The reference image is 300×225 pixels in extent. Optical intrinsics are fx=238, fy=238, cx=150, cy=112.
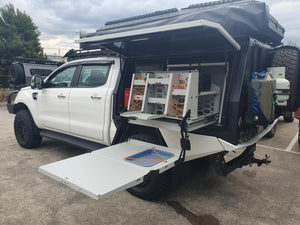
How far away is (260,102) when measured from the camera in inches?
105

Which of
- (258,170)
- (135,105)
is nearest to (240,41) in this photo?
(135,105)

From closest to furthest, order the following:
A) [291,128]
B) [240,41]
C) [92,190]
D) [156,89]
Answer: [92,190], [240,41], [156,89], [291,128]

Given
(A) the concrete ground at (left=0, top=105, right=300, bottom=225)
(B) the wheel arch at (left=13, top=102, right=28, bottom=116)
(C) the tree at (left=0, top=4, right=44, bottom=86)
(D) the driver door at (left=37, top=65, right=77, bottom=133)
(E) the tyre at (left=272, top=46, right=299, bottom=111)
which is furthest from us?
(C) the tree at (left=0, top=4, right=44, bottom=86)

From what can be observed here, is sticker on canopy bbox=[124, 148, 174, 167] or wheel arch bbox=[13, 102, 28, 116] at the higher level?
wheel arch bbox=[13, 102, 28, 116]

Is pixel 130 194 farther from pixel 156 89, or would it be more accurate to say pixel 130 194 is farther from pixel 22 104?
pixel 22 104

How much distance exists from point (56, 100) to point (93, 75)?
0.96 metres

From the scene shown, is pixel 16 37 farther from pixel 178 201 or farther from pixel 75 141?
pixel 178 201

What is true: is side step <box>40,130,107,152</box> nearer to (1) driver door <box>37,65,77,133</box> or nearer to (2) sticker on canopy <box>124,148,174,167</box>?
(1) driver door <box>37,65,77,133</box>

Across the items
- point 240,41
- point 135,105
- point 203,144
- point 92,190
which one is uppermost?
point 240,41

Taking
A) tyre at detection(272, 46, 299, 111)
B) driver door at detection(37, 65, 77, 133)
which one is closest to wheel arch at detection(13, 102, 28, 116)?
driver door at detection(37, 65, 77, 133)

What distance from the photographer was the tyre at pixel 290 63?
10.7 ft

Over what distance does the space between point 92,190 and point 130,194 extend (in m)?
1.38

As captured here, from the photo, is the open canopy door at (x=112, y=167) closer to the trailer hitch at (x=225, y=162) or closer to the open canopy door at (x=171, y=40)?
the trailer hitch at (x=225, y=162)

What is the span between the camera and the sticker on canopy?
253 centimetres
